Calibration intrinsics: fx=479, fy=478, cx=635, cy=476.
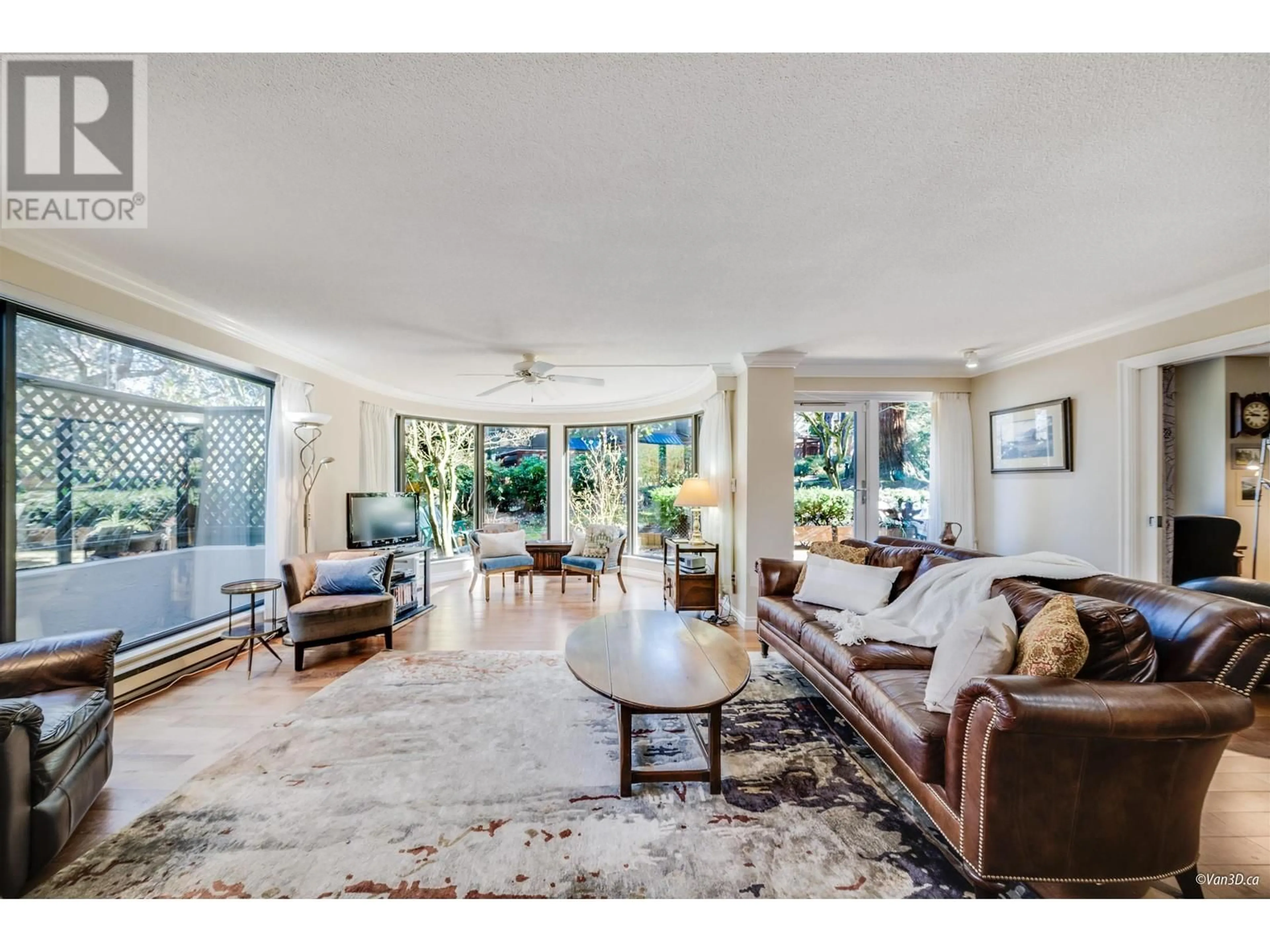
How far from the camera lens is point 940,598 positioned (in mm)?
2574

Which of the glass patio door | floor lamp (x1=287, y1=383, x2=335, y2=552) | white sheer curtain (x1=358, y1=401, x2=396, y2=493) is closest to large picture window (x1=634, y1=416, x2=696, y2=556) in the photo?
the glass patio door

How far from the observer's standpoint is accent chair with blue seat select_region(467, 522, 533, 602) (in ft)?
18.2

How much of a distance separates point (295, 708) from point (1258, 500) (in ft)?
23.0

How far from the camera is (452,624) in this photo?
4.41 m

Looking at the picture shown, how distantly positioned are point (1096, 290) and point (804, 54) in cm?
282

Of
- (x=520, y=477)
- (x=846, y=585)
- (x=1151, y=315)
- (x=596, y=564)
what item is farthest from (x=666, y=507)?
(x=1151, y=315)

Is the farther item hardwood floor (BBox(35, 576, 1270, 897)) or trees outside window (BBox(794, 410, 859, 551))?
trees outside window (BBox(794, 410, 859, 551))

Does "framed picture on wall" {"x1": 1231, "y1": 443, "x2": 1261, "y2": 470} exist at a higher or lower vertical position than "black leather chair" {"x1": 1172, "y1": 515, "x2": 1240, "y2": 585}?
higher

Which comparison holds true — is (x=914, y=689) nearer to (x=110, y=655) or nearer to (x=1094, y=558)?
(x=1094, y=558)

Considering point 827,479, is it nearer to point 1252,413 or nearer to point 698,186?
point 1252,413

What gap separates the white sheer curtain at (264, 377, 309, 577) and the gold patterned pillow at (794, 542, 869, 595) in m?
4.03

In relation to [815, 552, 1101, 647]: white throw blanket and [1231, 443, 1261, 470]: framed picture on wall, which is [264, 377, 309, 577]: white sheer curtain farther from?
[1231, 443, 1261, 470]: framed picture on wall

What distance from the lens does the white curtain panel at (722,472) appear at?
468 cm
